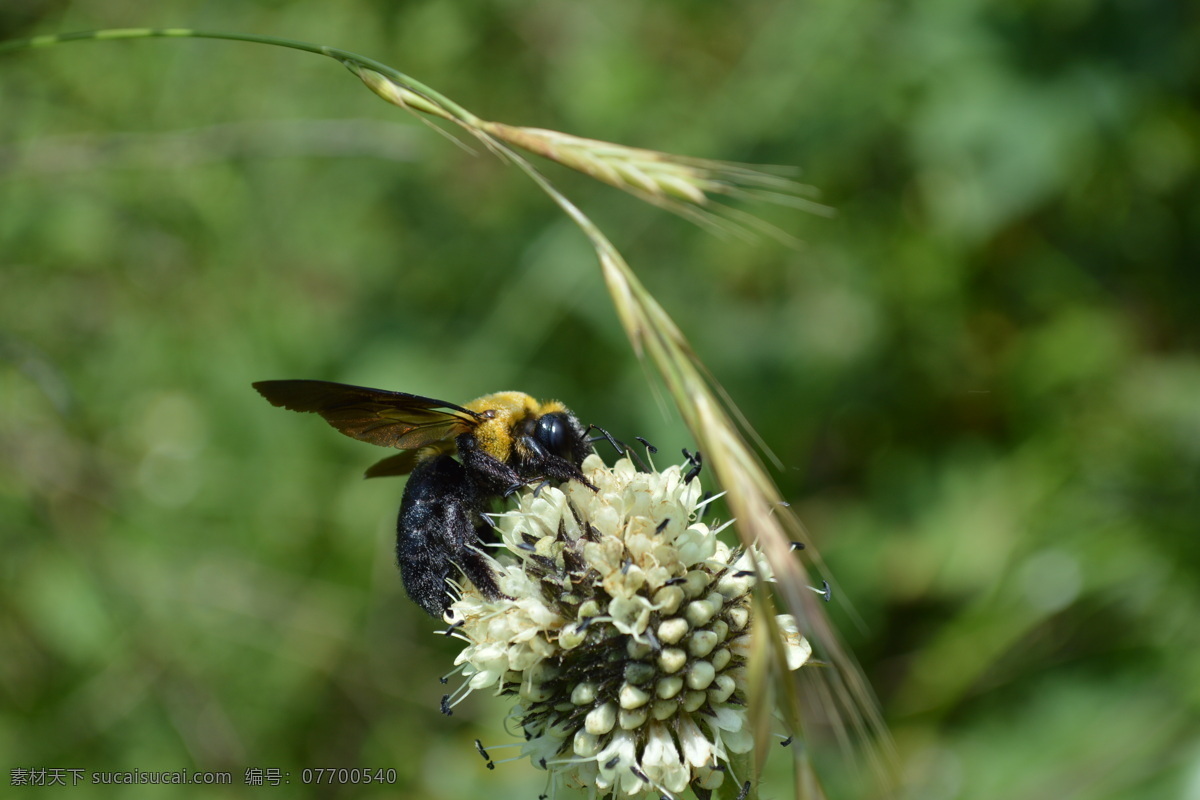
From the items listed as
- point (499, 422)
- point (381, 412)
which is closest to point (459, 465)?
point (499, 422)

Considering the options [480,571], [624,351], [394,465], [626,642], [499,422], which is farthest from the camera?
[624,351]

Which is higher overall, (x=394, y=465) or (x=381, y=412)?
(x=381, y=412)

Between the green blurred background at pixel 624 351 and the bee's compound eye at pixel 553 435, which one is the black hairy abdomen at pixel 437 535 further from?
the green blurred background at pixel 624 351

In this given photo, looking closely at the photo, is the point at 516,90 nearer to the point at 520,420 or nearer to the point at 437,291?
the point at 437,291

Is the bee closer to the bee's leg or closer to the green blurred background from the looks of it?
the bee's leg

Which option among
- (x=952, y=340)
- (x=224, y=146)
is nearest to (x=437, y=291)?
(x=224, y=146)

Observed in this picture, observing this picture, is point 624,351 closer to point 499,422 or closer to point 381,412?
point 499,422

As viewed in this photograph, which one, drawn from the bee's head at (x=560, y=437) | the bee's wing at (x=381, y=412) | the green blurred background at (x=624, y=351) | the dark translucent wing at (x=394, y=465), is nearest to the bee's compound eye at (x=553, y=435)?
the bee's head at (x=560, y=437)
